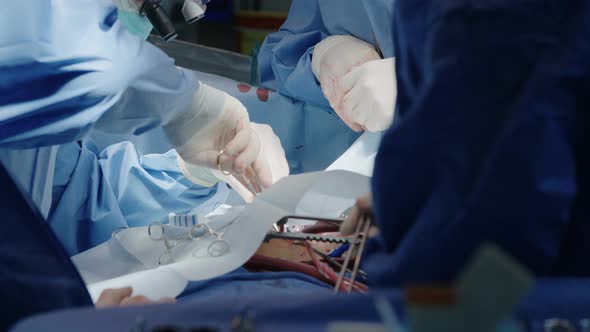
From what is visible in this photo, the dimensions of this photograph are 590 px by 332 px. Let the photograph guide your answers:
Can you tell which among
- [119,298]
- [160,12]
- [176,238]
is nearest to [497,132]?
[119,298]

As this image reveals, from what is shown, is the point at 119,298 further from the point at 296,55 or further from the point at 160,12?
the point at 296,55

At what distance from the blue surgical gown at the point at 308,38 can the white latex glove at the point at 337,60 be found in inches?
1.7

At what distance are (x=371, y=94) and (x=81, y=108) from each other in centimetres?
71

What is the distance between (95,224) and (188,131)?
0.33 m

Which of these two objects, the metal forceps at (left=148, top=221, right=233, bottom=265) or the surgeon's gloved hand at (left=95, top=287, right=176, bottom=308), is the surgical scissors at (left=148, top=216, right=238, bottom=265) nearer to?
the metal forceps at (left=148, top=221, right=233, bottom=265)

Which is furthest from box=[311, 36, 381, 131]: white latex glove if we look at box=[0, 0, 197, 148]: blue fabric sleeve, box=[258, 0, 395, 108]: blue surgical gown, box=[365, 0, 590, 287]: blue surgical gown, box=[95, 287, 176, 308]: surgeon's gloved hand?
box=[365, 0, 590, 287]: blue surgical gown

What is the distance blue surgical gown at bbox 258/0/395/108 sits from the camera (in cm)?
187

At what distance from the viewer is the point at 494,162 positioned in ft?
1.74

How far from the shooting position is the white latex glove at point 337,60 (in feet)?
5.90

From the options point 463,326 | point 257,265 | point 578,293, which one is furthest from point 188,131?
point 463,326

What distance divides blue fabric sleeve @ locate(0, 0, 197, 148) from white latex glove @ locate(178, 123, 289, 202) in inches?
14.9

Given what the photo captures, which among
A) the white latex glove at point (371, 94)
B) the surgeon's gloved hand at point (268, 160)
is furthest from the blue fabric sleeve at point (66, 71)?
the white latex glove at point (371, 94)

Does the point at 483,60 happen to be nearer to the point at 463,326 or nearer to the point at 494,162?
the point at 494,162

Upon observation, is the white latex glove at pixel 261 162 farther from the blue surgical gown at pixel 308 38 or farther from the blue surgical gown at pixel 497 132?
the blue surgical gown at pixel 497 132
